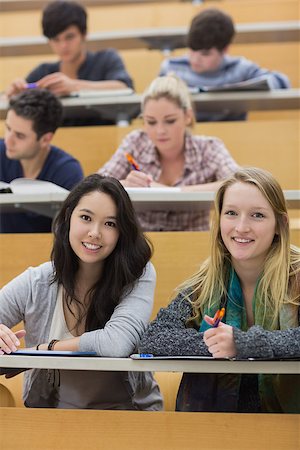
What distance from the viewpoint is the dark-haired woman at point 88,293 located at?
1.63m

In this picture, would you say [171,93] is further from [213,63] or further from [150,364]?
[150,364]

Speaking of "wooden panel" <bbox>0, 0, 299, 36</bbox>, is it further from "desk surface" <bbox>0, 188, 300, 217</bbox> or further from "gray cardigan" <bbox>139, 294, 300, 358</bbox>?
"gray cardigan" <bbox>139, 294, 300, 358</bbox>

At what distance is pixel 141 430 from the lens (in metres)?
1.40

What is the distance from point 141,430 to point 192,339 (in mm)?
167

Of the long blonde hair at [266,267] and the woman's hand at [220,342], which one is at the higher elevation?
the long blonde hair at [266,267]

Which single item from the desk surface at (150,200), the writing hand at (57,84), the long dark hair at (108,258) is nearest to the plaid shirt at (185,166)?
the desk surface at (150,200)

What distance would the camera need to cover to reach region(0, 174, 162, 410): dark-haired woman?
1.63m

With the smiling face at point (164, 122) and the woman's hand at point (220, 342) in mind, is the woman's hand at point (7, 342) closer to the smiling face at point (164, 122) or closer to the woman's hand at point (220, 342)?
the woman's hand at point (220, 342)

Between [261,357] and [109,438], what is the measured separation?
28cm

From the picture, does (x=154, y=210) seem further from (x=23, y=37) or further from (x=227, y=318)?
(x=23, y=37)

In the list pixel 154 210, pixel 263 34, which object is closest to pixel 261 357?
pixel 154 210

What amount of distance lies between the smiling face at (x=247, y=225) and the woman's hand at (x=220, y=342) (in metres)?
0.23

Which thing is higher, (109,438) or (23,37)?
(23,37)

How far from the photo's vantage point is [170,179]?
2373 millimetres
